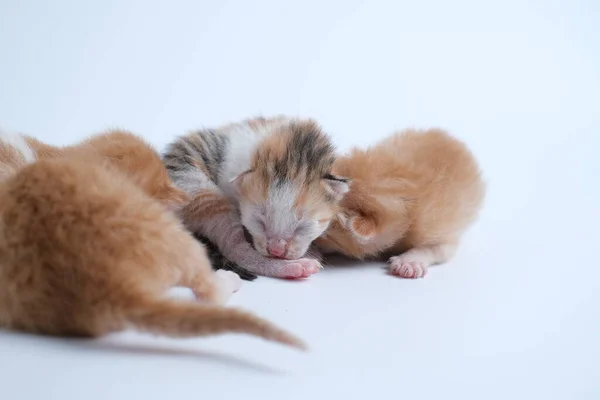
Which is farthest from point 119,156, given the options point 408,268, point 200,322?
point 408,268

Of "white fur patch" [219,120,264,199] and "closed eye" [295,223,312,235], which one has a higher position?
"white fur patch" [219,120,264,199]

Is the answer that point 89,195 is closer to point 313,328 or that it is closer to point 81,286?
point 81,286

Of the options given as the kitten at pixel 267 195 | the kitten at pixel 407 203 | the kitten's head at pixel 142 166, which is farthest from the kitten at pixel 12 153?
the kitten at pixel 407 203

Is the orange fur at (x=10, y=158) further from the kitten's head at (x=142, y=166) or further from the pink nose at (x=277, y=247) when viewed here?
the pink nose at (x=277, y=247)

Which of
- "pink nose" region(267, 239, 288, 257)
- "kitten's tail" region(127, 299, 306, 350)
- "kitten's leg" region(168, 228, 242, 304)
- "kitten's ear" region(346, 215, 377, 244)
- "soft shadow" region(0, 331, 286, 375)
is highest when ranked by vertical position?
"kitten's ear" region(346, 215, 377, 244)

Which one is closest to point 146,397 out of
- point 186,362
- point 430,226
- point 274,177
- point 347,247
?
point 186,362

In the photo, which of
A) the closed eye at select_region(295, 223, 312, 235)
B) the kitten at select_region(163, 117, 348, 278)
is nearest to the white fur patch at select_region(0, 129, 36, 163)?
the kitten at select_region(163, 117, 348, 278)

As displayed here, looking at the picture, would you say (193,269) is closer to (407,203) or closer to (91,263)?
(91,263)

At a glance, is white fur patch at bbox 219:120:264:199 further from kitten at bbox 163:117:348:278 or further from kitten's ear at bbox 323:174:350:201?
kitten's ear at bbox 323:174:350:201
